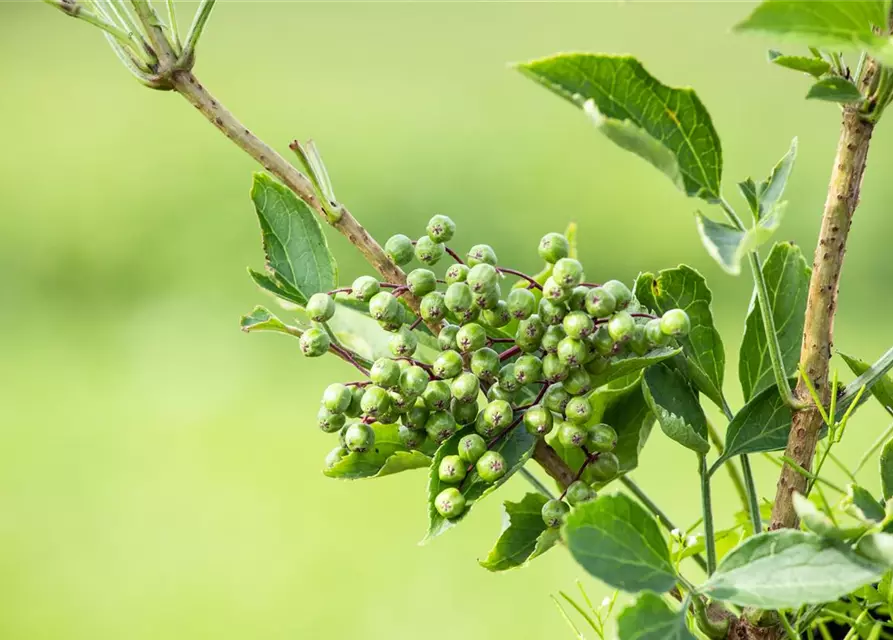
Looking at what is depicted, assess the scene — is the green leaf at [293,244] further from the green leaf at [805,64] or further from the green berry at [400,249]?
the green leaf at [805,64]

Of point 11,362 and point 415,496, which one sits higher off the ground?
point 11,362

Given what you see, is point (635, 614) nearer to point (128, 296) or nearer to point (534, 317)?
point (534, 317)

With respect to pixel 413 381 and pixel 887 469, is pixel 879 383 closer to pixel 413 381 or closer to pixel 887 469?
pixel 887 469

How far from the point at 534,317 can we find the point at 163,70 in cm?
12

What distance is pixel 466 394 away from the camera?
0.23 meters

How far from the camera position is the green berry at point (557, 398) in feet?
0.76

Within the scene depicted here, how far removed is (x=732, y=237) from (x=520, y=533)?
11 centimetres

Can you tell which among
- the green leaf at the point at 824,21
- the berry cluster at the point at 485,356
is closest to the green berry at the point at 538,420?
the berry cluster at the point at 485,356

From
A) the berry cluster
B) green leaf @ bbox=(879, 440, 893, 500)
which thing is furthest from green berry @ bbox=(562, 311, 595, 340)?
green leaf @ bbox=(879, 440, 893, 500)

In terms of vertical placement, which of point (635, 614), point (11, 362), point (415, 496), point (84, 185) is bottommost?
point (415, 496)

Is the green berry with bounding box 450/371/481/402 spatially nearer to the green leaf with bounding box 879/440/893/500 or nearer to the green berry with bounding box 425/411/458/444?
the green berry with bounding box 425/411/458/444

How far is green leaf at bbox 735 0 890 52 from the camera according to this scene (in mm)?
172

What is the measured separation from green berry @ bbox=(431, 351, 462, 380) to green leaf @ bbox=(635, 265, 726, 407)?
0.06 metres

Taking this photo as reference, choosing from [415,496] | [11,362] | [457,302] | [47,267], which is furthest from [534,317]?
[47,267]
